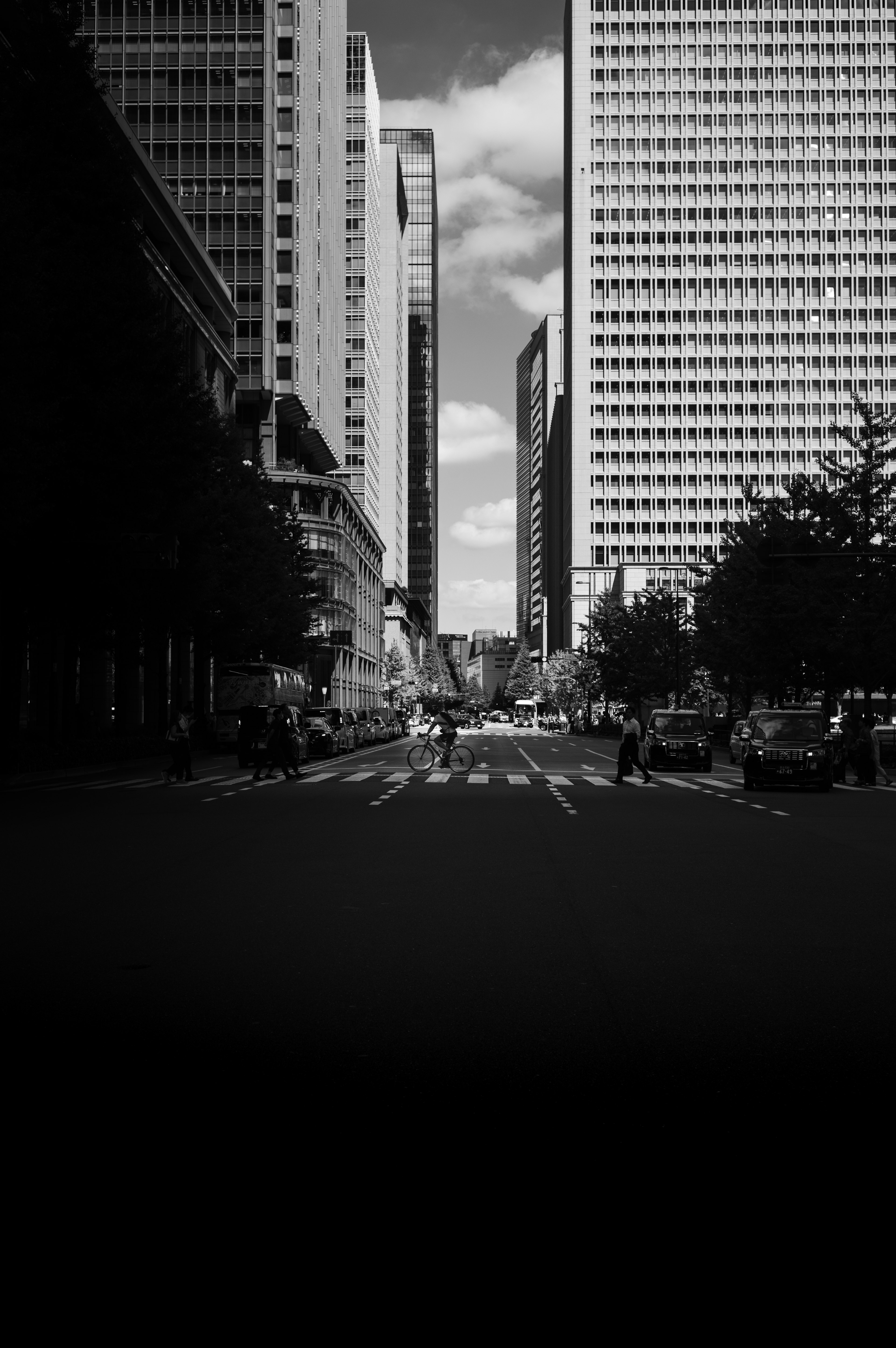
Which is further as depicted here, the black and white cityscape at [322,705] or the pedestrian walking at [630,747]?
the pedestrian walking at [630,747]

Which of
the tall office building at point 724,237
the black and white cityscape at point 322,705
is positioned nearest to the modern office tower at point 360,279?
the black and white cityscape at point 322,705

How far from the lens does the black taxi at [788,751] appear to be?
2850 cm

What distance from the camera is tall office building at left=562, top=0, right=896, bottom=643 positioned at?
483 feet

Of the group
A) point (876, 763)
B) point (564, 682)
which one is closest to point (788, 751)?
point (876, 763)

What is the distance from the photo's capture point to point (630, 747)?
30.8 meters

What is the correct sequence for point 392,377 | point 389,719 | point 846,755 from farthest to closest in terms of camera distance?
point 392,377 < point 389,719 < point 846,755

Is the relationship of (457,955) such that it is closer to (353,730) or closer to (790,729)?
(790,729)

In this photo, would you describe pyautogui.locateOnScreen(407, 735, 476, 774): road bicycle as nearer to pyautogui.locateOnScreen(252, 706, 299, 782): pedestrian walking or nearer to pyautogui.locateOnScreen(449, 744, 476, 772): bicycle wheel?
pyautogui.locateOnScreen(449, 744, 476, 772): bicycle wheel

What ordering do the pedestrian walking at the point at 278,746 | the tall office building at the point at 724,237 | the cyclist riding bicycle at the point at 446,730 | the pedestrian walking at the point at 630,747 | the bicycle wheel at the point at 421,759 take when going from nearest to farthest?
the pedestrian walking at the point at 630,747, the pedestrian walking at the point at 278,746, the cyclist riding bicycle at the point at 446,730, the bicycle wheel at the point at 421,759, the tall office building at the point at 724,237

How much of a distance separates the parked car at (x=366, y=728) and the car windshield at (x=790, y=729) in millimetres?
39369

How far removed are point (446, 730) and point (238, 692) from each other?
71.4ft

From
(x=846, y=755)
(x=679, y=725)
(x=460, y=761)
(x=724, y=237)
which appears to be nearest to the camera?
(x=460, y=761)

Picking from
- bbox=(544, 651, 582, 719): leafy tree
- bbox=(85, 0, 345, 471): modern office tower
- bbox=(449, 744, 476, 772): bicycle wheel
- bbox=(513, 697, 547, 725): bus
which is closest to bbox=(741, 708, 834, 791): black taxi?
bbox=(449, 744, 476, 772): bicycle wheel

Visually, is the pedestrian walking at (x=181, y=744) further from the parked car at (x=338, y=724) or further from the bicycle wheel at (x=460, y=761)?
the parked car at (x=338, y=724)
